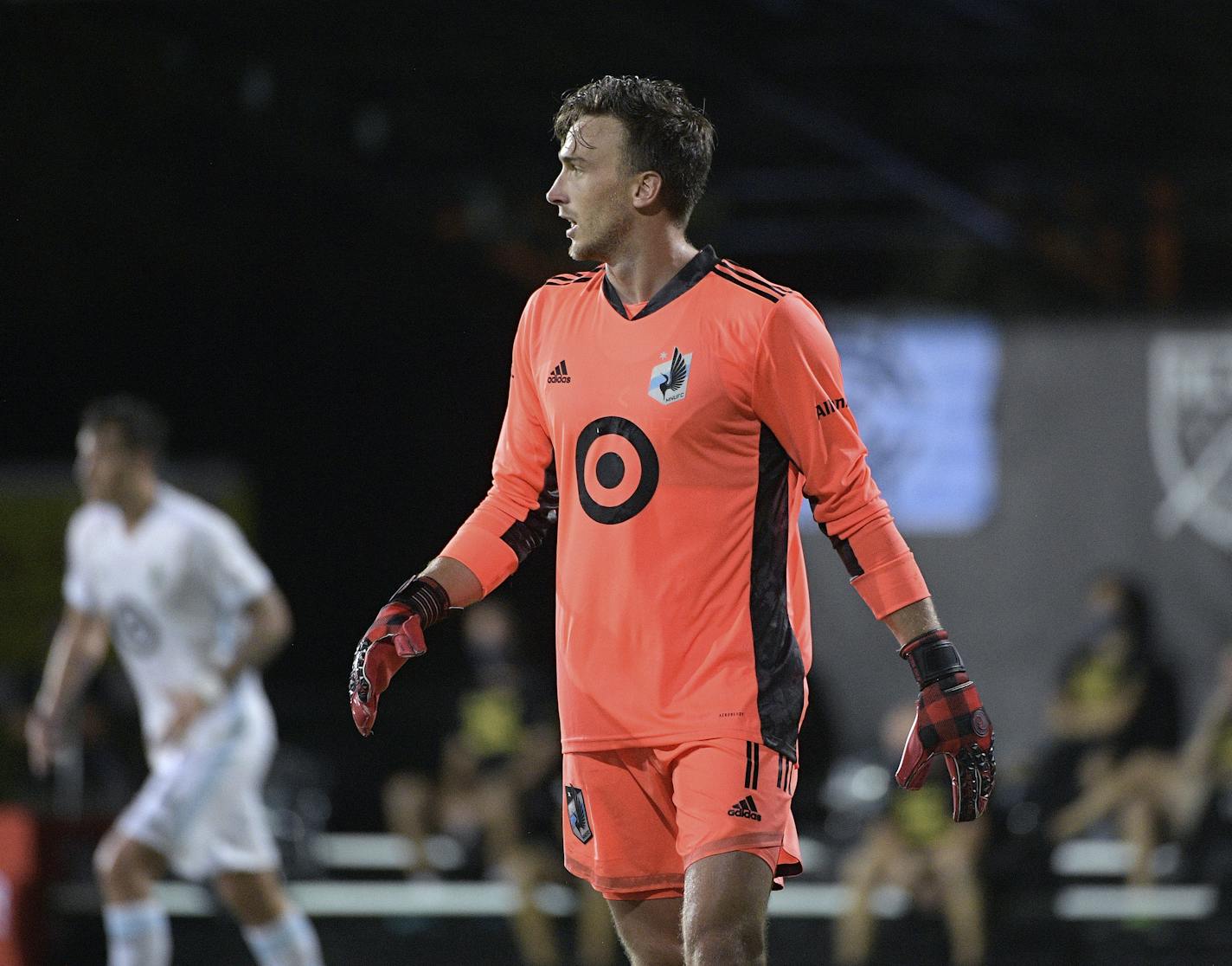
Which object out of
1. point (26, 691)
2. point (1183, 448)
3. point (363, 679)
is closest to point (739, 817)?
point (363, 679)

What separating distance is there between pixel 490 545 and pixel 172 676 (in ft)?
10.4

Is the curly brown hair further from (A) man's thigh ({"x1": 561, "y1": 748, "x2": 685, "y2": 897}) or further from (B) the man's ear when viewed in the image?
(A) man's thigh ({"x1": 561, "y1": 748, "x2": 685, "y2": 897})

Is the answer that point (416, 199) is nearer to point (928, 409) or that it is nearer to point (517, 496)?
point (928, 409)

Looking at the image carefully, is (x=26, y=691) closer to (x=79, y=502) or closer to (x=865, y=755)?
(x=79, y=502)

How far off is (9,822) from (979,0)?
7.35 meters

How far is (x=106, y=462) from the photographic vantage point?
670 centimetres

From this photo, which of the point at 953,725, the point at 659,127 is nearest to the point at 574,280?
the point at 659,127

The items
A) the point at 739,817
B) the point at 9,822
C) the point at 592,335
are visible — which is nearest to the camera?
the point at 739,817

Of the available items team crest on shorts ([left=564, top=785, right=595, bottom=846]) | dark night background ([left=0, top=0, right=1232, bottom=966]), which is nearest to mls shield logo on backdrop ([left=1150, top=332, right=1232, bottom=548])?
dark night background ([left=0, top=0, right=1232, bottom=966])

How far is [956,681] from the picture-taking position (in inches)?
136

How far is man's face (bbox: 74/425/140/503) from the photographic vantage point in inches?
263

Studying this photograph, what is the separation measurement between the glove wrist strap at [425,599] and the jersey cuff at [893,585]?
87cm

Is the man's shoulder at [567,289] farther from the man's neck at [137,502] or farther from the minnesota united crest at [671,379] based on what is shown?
the man's neck at [137,502]

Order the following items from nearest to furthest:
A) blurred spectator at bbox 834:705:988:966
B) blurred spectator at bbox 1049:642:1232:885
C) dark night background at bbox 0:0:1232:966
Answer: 1. blurred spectator at bbox 834:705:988:966
2. blurred spectator at bbox 1049:642:1232:885
3. dark night background at bbox 0:0:1232:966
